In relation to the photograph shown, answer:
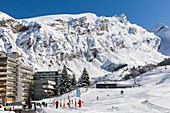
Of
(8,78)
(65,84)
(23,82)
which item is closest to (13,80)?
(8,78)

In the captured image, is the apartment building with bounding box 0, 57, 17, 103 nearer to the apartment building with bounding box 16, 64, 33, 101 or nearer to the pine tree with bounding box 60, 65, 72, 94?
the apartment building with bounding box 16, 64, 33, 101

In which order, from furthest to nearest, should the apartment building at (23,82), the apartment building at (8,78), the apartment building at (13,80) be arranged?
1. the apartment building at (23,82)
2. the apartment building at (13,80)
3. the apartment building at (8,78)

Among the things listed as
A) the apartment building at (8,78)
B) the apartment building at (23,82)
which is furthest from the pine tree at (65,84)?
the apartment building at (23,82)

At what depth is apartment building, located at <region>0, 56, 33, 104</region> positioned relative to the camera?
119062 millimetres

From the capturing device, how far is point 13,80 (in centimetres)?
12731

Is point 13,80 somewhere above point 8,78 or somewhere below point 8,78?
below

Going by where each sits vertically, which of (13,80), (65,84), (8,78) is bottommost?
(65,84)

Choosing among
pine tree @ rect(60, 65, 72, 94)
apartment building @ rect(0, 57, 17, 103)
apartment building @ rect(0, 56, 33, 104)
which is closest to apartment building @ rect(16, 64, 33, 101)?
apartment building @ rect(0, 56, 33, 104)

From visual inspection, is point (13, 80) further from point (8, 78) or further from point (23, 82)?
point (23, 82)

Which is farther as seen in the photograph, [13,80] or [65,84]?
[13,80]

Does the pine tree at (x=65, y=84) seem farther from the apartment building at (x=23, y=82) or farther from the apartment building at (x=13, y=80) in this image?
the apartment building at (x=23, y=82)

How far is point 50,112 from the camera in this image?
114 feet

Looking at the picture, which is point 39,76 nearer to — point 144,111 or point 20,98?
point 20,98

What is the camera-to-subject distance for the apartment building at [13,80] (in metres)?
119
